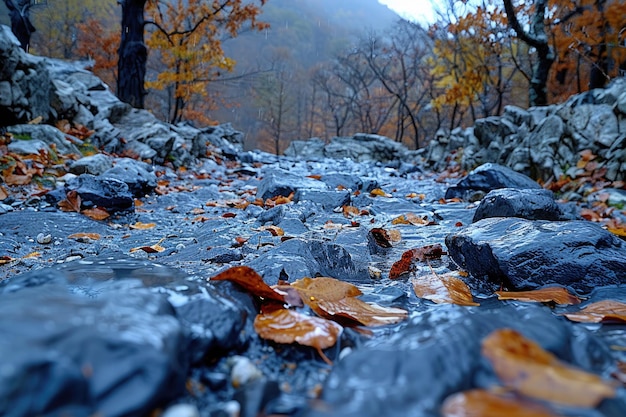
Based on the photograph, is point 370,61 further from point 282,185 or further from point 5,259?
point 5,259

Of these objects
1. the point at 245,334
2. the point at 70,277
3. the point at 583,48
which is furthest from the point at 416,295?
the point at 583,48

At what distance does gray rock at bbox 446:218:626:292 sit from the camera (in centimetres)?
154

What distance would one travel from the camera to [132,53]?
8.64m

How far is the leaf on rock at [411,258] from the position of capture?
1.89m

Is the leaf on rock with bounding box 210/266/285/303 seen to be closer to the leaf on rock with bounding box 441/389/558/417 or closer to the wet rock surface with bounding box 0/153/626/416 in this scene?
the wet rock surface with bounding box 0/153/626/416

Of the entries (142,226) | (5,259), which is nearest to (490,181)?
(142,226)

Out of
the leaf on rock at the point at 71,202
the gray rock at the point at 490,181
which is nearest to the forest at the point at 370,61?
the gray rock at the point at 490,181

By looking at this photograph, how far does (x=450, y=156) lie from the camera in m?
9.84

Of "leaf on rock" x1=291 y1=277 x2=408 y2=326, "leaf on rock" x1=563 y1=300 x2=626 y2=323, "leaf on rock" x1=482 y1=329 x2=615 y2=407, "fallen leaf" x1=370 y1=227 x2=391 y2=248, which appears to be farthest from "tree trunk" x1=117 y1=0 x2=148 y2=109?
"leaf on rock" x1=482 y1=329 x2=615 y2=407

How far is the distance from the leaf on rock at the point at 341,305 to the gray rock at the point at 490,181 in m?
3.69

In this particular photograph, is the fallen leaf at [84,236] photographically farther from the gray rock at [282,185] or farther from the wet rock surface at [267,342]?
the gray rock at [282,185]

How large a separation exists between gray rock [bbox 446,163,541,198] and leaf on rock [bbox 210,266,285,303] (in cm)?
399

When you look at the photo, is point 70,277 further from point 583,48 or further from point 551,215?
point 583,48

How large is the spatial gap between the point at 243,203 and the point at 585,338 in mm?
3537
